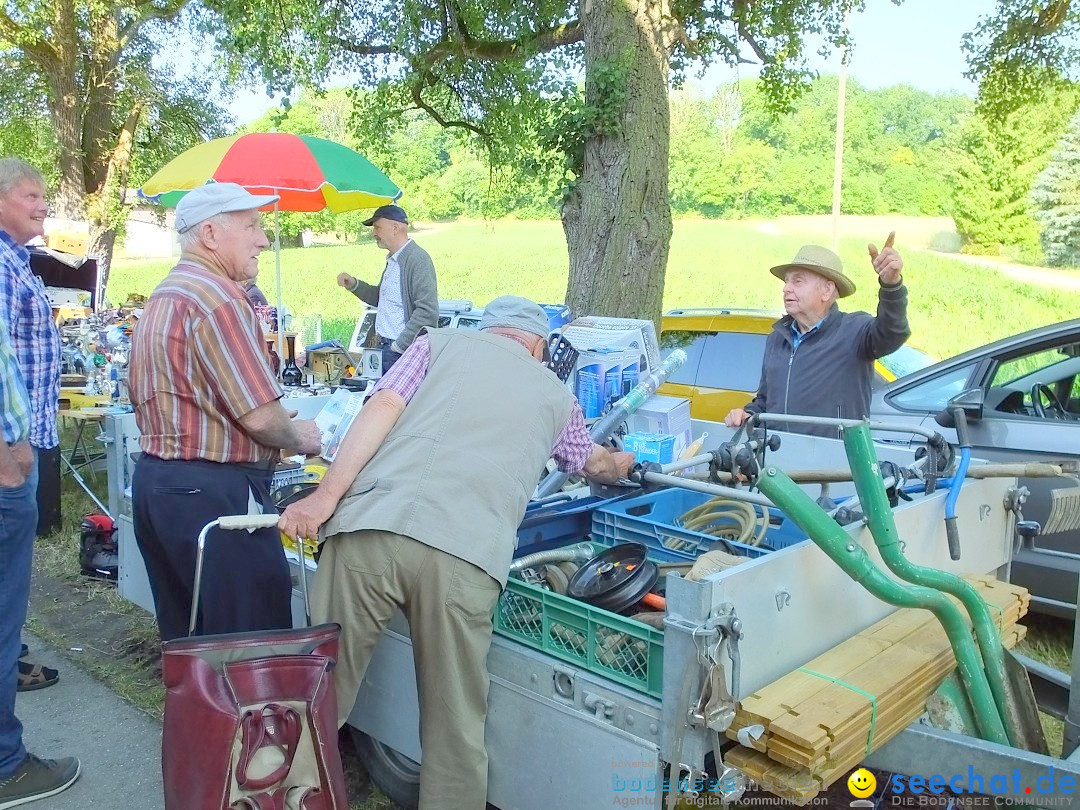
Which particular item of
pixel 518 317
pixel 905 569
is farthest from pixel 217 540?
pixel 905 569

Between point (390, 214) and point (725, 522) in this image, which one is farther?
point (390, 214)

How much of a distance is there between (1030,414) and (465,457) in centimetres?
388

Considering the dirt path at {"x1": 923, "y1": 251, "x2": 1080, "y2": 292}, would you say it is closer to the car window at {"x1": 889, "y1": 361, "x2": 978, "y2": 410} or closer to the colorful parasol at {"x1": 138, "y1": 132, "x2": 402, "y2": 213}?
the car window at {"x1": 889, "y1": 361, "x2": 978, "y2": 410}

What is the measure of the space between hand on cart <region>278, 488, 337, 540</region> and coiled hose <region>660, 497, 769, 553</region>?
1.15m

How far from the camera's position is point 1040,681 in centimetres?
301

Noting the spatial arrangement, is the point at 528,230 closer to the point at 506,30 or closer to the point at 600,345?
the point at 506,30

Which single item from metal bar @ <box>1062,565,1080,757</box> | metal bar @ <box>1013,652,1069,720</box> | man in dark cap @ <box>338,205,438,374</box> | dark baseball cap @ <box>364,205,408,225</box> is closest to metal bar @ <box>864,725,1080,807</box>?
metal bar @ <box>1062,565,1080,757</box>

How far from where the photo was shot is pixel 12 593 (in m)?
3.19

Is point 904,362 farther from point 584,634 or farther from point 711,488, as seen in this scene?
point 584,634

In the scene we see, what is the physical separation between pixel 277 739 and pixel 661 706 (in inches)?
37.9

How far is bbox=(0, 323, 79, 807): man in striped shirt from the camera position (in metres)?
2.98

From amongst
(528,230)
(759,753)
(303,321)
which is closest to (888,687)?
(759,753)

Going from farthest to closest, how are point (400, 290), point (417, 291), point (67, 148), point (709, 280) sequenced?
point (709, 280) → point (67, 148) → point (400, 290) → point (417, 291)

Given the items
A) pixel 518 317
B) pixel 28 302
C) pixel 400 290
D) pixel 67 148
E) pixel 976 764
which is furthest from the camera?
pixel 67 148
